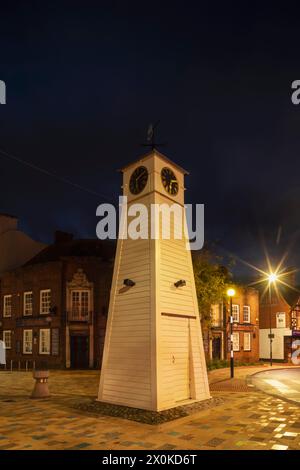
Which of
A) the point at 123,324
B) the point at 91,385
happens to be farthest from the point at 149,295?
the point at 91,385

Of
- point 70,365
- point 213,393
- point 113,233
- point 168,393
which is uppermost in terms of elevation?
point 113,233

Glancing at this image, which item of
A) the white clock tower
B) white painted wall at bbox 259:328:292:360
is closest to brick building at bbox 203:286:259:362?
white painted wall at bbox 259:328:292:360

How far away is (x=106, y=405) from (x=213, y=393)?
5257 millimetres

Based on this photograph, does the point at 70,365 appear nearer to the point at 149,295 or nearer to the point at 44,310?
the point at 44,310

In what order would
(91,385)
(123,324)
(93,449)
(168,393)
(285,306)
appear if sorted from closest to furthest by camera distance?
(93,449) → (168,393) → (123,324) → (91,385) → (285,306)

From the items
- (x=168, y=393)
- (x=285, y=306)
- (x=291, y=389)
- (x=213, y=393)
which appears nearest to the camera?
(x=168, y=393)

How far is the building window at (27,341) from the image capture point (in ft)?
106

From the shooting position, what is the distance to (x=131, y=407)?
42.3ft

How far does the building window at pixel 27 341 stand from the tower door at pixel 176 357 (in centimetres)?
2118

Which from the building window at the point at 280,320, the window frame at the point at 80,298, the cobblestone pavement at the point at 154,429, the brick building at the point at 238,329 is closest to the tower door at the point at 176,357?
the cobblestone pavement at the point at 154,429

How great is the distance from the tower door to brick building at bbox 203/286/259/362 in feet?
67.4

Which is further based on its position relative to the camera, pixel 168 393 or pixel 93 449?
pixel 168 393

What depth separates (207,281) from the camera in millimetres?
27656

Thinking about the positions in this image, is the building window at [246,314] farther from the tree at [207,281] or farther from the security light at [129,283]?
the security light at [129,283]
